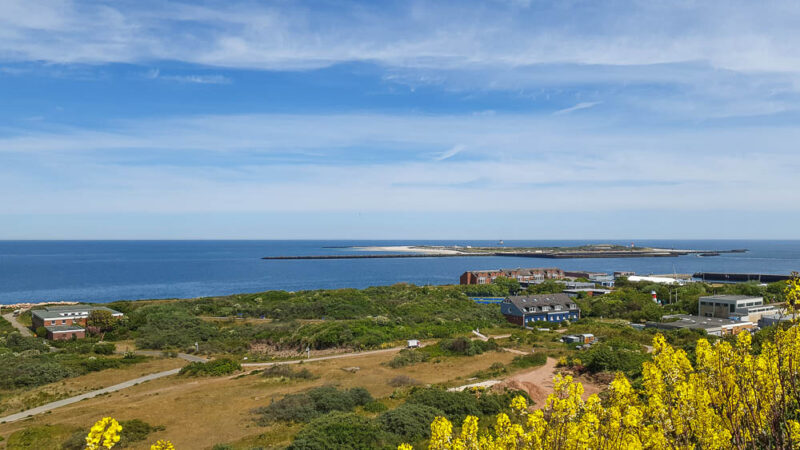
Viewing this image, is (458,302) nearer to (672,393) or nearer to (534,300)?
(534,300)

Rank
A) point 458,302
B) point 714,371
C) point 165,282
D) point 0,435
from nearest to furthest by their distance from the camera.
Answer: point 714,371 < point 0,435 < point 458,302 < point 165,282

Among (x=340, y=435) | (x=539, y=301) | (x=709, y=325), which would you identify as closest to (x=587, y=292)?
(x=539, y=301)

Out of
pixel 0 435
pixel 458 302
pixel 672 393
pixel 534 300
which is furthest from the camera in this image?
pixel 458 302

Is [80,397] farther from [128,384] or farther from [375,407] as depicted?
[375,407]

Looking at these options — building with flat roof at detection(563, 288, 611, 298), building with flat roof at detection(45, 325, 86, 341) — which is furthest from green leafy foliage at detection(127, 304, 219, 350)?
building with flat roof at detection(563, 288, 611, 298)

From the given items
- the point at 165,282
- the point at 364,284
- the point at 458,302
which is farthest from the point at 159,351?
the point at 165,282
